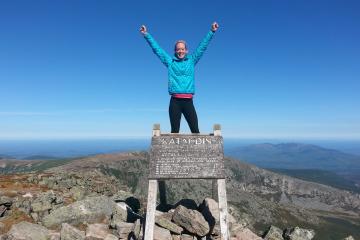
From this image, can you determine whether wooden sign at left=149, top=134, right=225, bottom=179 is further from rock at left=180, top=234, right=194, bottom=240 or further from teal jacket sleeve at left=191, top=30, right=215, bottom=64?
rock at left=180, top=234, right=194, bottom=240

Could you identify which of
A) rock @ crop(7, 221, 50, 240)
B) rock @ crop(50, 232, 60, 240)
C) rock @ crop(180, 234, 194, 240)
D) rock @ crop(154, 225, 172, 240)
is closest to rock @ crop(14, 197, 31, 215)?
rock @ crop(7, 221, 50, 240)

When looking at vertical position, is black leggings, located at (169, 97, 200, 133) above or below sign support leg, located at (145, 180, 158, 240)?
above

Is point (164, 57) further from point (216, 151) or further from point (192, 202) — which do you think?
point (192, 202)

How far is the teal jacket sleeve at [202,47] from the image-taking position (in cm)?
1842

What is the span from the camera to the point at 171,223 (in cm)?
2027

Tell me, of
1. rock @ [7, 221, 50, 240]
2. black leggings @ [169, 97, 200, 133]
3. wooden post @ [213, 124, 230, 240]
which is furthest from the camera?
rock @ [7, 221, 50, 240]

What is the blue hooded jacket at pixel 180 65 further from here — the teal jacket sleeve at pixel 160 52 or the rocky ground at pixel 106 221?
the rocky ground at pixel 106 221

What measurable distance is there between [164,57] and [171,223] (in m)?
8.85

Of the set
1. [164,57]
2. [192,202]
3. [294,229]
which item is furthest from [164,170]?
[294,229]

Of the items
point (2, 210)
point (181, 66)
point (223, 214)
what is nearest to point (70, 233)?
point (2, 210)

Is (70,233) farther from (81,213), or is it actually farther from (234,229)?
(234,229)

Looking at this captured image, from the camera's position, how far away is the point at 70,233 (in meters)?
21.5

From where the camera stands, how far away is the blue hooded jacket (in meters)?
Result: 18.6

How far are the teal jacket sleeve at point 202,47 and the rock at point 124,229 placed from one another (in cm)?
1006
